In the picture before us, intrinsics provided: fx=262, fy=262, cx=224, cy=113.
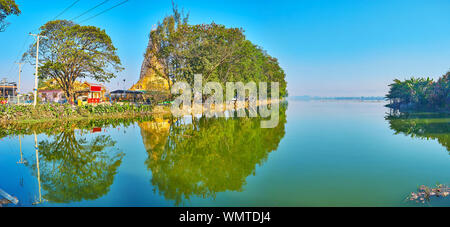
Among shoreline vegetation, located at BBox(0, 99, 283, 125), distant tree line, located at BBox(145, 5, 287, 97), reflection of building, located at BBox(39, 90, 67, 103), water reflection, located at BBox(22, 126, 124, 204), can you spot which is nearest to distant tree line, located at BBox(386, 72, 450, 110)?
distant tree line, located at BBox(145, 5, 287, 97)

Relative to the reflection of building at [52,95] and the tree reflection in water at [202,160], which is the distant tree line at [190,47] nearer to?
the tree reflection in water at [202,160]

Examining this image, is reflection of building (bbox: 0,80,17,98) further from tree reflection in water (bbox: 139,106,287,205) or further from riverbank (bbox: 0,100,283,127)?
tree reflection in water (bbox: 139,106,287,205)

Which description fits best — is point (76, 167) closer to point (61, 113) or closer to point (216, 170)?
point (216, 170)

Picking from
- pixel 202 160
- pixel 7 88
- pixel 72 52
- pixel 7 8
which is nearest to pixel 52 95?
pixel 7 88

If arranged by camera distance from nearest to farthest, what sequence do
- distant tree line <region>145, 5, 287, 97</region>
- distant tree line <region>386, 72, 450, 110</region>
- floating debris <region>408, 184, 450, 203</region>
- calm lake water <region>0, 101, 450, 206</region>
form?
floating debris <region>408, 184, 450, 203</region> < calm lake water <region>0, 101, 450, 206</region> < distant tree line <region>145, 5, 287, 97</region> < distant tree line <region>386, 72, 450, 110</region>

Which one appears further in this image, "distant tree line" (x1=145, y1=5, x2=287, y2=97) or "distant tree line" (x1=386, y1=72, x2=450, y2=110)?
"distant tree line" (x1=386, y1=72, x2=450, y2=110)

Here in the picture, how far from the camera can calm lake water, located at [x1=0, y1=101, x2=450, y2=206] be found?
6.33 m

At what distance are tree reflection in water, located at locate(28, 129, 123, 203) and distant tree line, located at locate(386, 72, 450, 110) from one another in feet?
149

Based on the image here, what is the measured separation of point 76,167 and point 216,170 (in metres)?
4.77

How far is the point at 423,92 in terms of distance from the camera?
44.8m
